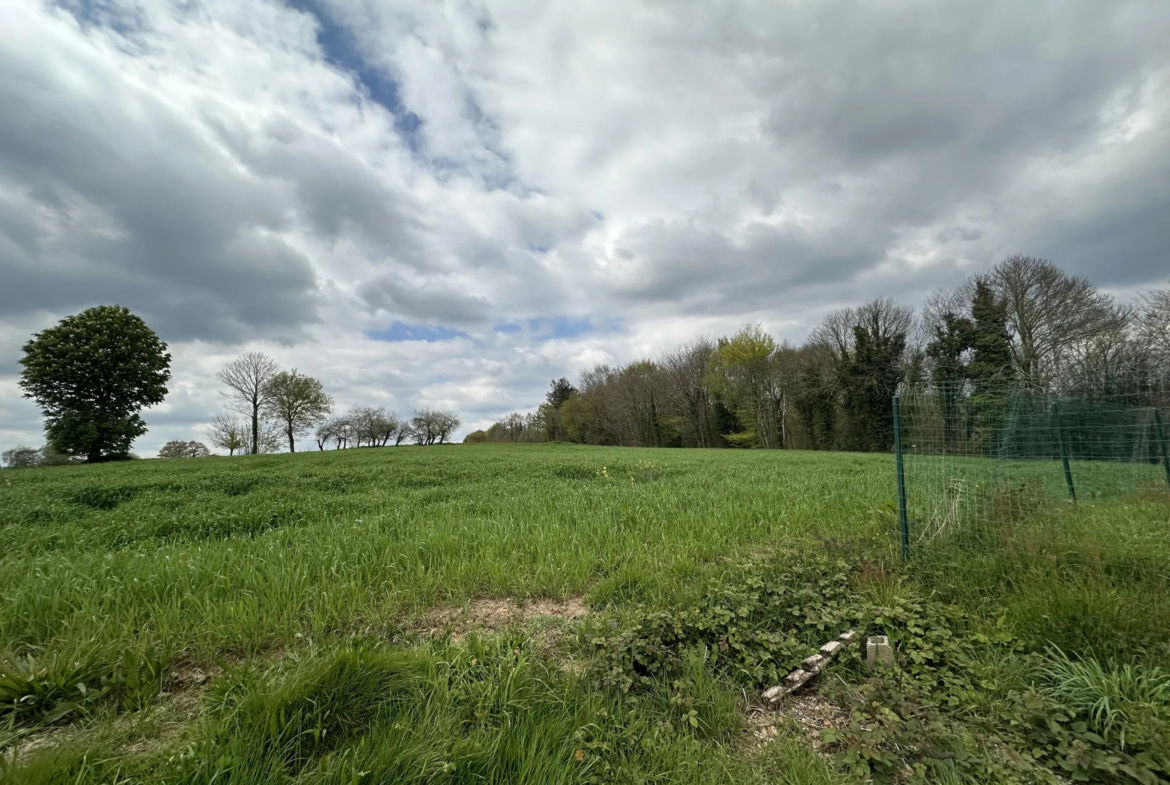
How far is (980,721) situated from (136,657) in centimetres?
465

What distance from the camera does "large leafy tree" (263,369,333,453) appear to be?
136ft

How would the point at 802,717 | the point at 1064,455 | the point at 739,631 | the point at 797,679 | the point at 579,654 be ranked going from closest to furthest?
1. the point at 802,717
2. the point at 797,679
3. the point at 579,654
4. the point at 739,631
5. the point at 1064,455

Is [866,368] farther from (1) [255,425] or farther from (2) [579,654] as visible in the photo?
(1) [255,425]

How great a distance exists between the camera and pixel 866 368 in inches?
1232

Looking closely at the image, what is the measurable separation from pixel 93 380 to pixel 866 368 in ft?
172

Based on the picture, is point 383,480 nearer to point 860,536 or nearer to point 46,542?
point 46,542

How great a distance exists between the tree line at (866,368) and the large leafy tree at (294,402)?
28.4 meters

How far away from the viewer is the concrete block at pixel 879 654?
2799 mm

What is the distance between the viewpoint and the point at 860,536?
5.34 meters

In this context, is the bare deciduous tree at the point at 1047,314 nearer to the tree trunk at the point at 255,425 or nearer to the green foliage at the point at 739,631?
the green foliage at the point at 739,631

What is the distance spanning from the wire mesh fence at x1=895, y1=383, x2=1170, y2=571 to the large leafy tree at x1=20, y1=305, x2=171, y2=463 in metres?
41.4

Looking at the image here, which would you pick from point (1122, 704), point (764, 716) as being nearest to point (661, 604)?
point (764, 716)

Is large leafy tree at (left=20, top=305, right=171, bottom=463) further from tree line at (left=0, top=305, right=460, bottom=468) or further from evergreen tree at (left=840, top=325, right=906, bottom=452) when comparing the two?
evergreen tree at (left=840, top=325, right=906, bottom=452)

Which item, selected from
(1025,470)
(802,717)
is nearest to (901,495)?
(1025,470)
